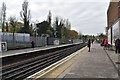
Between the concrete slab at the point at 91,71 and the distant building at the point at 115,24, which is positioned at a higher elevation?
the distant building at the point at 115,24

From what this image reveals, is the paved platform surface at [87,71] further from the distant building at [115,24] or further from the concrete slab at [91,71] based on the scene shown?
the distant building at [115,24]

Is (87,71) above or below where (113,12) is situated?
below

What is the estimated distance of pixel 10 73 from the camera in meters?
11.0

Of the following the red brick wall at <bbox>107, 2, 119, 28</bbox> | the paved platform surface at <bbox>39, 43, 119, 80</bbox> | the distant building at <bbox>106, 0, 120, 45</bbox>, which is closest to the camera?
the paved platform surface at <bbox>39, 43, 119, 80</bbox>

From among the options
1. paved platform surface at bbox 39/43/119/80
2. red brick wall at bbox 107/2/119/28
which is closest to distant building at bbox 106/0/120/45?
red brick wall at bbox 107/2/119/28

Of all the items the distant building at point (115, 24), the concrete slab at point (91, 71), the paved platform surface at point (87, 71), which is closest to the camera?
the paved platform surface at point (87, 71)

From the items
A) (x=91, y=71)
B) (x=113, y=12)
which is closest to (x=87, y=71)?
(x=91, y=71)

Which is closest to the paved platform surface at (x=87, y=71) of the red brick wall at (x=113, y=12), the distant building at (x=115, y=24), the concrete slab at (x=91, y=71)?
the concrete slab at (x=91, y=71)

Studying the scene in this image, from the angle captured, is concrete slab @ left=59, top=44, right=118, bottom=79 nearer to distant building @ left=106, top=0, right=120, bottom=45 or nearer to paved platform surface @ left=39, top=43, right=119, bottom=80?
paved platform surface @ left=39, top=43, right=119, bottom=80

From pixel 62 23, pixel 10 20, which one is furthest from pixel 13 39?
pixel 62 23

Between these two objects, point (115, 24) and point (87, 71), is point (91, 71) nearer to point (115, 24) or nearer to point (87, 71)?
point (87, 71)

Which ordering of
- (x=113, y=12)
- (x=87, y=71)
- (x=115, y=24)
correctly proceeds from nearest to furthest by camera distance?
(x=87, y=71) → (x=115, y=24) → (x=113, y=12)

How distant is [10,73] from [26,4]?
5506 centimetres

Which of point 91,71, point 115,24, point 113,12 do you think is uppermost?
point 113,12
